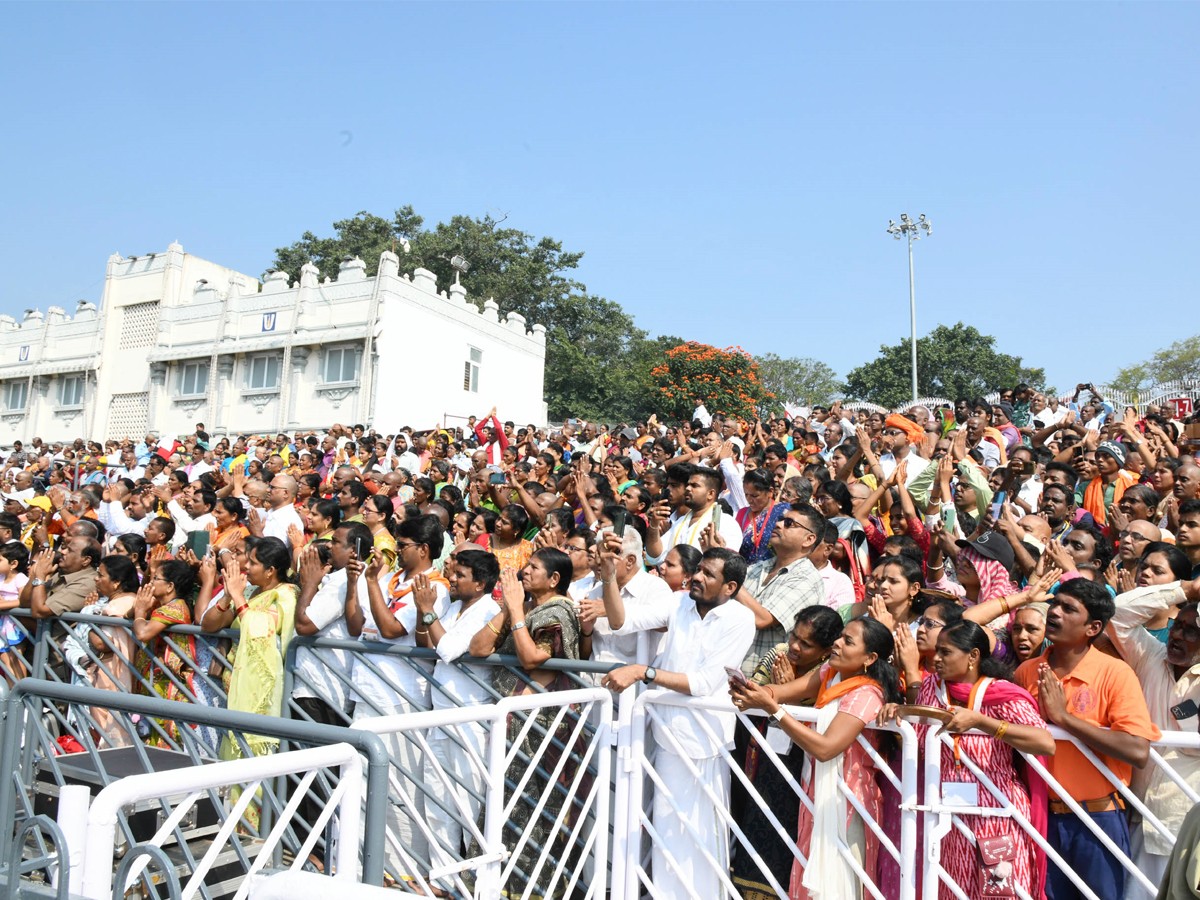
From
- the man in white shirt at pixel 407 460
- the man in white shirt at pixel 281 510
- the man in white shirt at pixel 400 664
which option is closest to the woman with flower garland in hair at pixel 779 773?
the man in white shirt at pixel 400 664

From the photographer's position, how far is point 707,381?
26.0 m

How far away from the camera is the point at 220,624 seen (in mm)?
5680

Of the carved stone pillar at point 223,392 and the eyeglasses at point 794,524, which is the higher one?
the carved stone pillar at point 223,392

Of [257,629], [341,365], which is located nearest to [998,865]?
[257,629]

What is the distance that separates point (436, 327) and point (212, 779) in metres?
27.1

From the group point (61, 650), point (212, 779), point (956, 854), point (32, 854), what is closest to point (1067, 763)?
point (956, 854)

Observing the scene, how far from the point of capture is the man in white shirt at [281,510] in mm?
7898

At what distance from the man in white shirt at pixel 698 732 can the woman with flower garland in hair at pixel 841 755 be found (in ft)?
1.29

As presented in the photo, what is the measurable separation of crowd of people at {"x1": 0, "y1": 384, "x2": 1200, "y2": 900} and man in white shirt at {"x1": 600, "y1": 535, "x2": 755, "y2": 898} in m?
0.01

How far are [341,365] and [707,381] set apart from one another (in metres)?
10.6

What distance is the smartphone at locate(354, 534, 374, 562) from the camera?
5.84 metres

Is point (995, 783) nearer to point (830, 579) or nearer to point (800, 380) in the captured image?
point (830, 579)

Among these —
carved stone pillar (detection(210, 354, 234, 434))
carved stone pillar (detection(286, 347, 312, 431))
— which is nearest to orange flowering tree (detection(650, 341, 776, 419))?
carved stone pillar (detection(286, 347, 312, 431))

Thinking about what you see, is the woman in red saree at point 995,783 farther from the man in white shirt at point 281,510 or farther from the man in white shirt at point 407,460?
the man in white shirt at point 407,460
